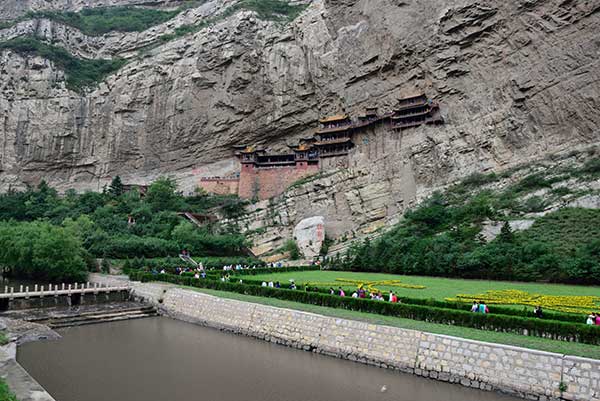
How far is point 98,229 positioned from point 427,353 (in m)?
33.2

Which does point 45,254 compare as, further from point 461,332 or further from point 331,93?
point 331,93

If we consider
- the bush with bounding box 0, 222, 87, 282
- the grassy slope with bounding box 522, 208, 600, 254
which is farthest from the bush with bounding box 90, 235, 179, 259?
the grassy slope with bounding box 522, 208, 600, 254

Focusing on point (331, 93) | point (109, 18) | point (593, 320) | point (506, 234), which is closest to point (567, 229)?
point (506, 234)

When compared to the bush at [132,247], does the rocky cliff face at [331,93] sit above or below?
above

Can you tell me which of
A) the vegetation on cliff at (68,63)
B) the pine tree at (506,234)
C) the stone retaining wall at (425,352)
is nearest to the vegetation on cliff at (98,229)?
the vegetation on cliff at (68,63)

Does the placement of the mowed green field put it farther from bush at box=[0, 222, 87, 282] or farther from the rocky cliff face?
bush at box=[0, 222, 87, 282]

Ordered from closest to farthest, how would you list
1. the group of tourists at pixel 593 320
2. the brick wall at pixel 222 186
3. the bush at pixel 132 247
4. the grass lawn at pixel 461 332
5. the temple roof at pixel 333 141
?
the grass lawn at pixel 461 332 → the group of tourists at pixel 593 320 → the bush at pixel 132 247 → the temple roof at pixel 333 141 → the brick wall at pixel 222 186

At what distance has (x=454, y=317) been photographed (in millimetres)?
14844

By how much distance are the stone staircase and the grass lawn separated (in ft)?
23.9

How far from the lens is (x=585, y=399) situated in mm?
10469

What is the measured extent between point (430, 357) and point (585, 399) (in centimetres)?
383

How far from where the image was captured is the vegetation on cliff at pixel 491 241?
23.2 metres

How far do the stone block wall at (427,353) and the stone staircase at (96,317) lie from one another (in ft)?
17.2

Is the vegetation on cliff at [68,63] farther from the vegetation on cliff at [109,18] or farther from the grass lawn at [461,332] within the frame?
the grass lawn at [461,332]
